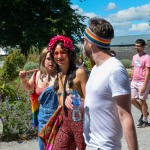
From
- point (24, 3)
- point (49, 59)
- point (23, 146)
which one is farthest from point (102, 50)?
point (24, 3)

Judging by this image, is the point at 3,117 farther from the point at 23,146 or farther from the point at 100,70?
the point at 100,70

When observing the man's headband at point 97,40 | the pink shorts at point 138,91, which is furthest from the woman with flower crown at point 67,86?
the pink shorts at point 138,91

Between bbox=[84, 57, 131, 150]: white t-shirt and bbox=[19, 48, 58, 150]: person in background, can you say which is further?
bbox=[19, 48, 58, 150]: person in background

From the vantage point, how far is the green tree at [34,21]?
31.4m

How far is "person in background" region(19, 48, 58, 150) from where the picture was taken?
149 inches

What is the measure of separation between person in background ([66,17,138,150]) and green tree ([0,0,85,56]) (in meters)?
28.8

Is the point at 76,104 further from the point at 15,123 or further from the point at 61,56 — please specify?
the point at 15,123

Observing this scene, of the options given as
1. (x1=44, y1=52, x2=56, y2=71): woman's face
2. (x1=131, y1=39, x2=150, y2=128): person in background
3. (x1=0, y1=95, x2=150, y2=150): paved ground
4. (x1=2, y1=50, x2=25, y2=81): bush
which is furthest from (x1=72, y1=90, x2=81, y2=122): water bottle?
(x1=2, y1=50, x2=25, y2=81): bush

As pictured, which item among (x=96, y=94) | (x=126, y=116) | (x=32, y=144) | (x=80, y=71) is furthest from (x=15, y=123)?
(x=126, y=116)

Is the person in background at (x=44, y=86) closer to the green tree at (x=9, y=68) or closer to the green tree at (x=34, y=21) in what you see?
the green tree at (x=9, y=68)

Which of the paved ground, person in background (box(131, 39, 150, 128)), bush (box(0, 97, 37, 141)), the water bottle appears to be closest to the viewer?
the water bottle

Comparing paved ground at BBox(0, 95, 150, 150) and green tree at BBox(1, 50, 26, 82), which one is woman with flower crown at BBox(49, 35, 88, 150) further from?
green tree at BBox(1, 50, 26, 82)

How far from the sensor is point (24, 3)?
32.1m

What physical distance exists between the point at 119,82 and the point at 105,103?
0.21 m
